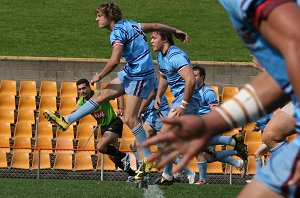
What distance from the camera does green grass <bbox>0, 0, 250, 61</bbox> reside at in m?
23.2

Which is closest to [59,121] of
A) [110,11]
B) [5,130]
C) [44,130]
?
[110,11]

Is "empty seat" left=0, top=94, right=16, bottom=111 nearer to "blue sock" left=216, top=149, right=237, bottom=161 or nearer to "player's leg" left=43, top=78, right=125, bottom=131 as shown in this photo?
"blue sock" left=216, top=149, right=237, bottom=161

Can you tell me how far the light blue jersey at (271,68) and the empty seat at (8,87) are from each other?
1495cm

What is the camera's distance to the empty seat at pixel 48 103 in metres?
17.5

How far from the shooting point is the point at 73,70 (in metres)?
19.3

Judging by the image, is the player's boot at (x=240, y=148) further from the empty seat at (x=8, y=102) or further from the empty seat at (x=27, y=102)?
the empty seat at (x=8, y=102)

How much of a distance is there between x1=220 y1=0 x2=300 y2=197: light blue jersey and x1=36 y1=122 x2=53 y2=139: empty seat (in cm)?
1364

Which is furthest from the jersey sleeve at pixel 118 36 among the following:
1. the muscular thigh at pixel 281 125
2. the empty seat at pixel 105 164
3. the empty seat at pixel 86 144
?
the empty seat at pixel 86 144

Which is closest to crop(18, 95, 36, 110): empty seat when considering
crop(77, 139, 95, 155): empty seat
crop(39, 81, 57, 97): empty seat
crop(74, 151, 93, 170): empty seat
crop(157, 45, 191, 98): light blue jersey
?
crop(39, 81, 57, 97): empty seat

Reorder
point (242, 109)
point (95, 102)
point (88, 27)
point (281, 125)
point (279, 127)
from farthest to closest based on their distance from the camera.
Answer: point (88, 27)
point (95, 102)
point (279, 127)
point (281, 125)
point (242, 109)

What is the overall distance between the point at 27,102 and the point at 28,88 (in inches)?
21.3

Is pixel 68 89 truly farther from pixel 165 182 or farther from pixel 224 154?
pixel 165 182

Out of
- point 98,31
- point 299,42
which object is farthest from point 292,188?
point 98,31

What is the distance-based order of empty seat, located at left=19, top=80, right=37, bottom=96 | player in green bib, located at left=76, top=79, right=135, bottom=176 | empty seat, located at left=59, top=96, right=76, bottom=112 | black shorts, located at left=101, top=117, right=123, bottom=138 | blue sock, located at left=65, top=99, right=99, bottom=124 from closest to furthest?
blue sock, located at left=65, top=99, right=99, bottom=124 < player in green bib, located at left=76, top=79, right=135, bottom=176 < black shorts, located at left=101, top=117, right=123, bottom=138 < empty seat, located at left=59, top=96, right=76, bottom=112 < empty seat, located at left=19, top=80, right=37, bottom=96
